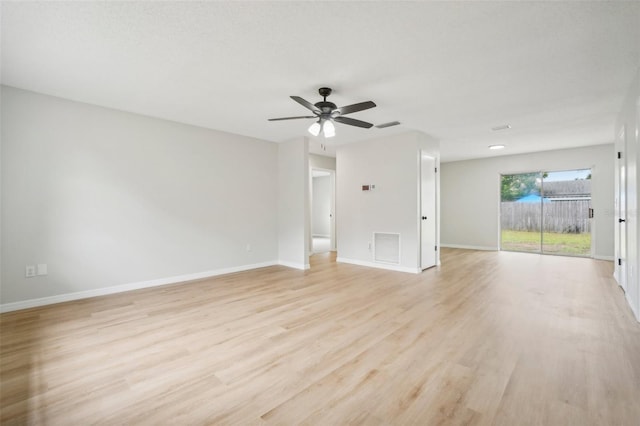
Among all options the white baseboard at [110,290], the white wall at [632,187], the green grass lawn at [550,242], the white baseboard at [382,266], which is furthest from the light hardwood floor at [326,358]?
the green grass lawn at [550,242]

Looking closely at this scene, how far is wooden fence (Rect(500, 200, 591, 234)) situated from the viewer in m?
6.63

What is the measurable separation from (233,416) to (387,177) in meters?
4.63

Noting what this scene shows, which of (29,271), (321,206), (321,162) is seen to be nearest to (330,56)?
(29,271)

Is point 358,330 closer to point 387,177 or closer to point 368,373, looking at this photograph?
point 368,373

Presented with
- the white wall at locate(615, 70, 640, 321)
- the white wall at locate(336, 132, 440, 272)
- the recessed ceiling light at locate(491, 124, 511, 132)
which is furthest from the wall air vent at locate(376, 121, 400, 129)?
the white wall at locate(615, 70, 640, 321)

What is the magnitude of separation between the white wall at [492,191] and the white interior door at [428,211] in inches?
124

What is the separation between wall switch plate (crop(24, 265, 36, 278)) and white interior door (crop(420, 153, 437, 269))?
5.58 meters

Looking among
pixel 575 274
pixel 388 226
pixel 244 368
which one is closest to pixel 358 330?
pixel 244 368

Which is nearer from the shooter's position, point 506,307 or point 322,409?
point 322,409

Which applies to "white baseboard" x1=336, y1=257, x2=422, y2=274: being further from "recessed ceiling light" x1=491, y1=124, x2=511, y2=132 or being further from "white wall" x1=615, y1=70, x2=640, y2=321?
"recessed ceiling light" x1=491, y1=124, x2=511, y2=132

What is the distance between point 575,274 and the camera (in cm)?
492

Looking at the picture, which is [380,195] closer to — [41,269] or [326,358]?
[326,358]

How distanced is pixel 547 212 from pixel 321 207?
6.89 meters

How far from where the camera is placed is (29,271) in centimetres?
333
